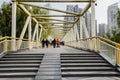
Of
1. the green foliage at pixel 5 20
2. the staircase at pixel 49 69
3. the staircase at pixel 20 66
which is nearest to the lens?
the staircase at pixel 49 69

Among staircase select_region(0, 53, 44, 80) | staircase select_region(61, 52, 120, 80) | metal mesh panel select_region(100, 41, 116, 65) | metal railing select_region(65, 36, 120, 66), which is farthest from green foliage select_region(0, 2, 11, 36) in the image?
metal mesh panel select_region(100, 41, 116, 65)

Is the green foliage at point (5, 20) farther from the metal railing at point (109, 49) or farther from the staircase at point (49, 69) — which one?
the staircase at point (49, 69)

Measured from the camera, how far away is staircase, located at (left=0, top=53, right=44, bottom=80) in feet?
32.3

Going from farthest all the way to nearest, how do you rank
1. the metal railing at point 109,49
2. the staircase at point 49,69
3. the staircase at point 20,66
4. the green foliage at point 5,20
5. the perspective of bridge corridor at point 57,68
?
the green foliage at point 5,20
the metal railing at point 109,49
the staircase at point 20,66
the perspective of bridge corridor at point 57,68
the staircase at point 49,69

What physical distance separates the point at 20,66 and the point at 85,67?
2.86 metres

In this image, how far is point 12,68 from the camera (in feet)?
35.9

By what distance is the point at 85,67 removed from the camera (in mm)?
10992

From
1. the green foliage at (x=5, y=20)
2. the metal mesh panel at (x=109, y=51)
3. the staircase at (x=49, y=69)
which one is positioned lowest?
the staircase at (x=49, y=69)

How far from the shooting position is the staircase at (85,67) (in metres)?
9.94

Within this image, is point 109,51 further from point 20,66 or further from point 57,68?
point 20,66

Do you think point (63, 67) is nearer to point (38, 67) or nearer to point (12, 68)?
point (38, 67)

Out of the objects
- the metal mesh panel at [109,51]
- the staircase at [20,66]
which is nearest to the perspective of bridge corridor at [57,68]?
the staircase at [20,66]

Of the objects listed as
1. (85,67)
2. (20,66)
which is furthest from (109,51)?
(20,66)

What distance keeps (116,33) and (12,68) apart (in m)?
26.0
